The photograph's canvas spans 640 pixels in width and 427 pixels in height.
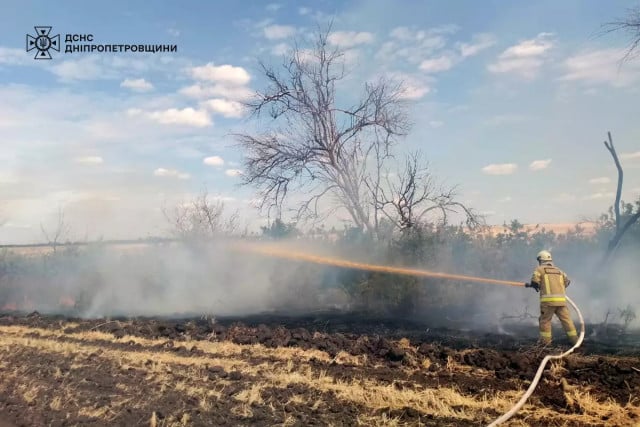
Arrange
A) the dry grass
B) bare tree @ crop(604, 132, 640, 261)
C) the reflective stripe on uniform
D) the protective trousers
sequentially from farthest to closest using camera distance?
bare tree @ crop(604, 132, 640, 261) → the reflective stripe on uniform → the protective trousers → the dry grass

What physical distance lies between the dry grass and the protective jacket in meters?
1.85

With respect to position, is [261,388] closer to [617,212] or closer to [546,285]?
[546,285]

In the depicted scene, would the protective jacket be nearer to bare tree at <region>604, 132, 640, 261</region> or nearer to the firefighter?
the firefighter

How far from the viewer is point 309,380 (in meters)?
7.78

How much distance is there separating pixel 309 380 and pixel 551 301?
15.7 feet

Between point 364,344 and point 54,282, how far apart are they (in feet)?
62.4

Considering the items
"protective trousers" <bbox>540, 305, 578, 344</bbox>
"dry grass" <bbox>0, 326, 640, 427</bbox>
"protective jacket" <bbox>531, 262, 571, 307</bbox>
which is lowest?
"dry grass" <bbox>0, 326, 640, 427</bbox>

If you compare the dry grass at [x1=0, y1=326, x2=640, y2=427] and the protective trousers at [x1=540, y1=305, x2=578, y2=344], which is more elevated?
the protective trousers at [x1=540, y1=305, x2=578, y2=344]

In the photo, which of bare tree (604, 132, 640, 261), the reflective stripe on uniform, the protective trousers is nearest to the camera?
the protective trousers

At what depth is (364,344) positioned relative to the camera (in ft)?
32.7

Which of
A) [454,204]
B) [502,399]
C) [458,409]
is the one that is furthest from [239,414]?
[454,204]

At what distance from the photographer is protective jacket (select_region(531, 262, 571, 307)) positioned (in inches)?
366

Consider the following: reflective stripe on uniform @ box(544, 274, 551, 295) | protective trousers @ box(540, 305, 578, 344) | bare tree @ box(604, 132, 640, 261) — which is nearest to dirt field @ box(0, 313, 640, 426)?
protective trousers @ box(540, 305, 578, 344)

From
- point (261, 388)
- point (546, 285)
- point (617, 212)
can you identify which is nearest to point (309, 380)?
point (261, 388)
